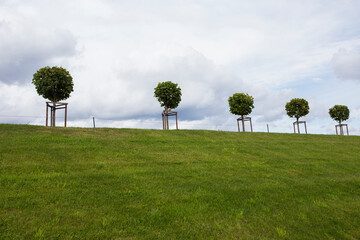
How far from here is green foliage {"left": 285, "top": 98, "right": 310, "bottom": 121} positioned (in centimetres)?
3628

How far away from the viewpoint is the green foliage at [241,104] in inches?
1249

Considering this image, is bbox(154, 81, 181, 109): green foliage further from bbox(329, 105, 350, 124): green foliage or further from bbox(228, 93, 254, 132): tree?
bbox(329, 105, 350, 124): green foliage

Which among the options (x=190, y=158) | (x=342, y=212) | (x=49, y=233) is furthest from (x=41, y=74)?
(x=342, y=212)

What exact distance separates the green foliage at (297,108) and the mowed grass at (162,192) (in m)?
22.9

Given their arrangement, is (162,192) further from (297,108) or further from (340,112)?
(340,112)

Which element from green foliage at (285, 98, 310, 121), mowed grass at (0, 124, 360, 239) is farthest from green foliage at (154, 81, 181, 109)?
green foliage at (285, 98, 310, 121)

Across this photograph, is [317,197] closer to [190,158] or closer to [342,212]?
[342,212]

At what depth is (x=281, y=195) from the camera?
28.6 feet

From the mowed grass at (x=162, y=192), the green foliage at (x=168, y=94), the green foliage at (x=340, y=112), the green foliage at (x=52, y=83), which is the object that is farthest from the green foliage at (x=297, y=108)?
→ the green foliage at (x=52, y=83)

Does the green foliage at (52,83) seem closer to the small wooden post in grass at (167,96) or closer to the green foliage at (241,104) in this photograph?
the small wooden post in grass at (167,96)

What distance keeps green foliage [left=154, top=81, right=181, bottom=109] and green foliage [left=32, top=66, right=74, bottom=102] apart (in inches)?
373

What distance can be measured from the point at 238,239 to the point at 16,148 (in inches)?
450

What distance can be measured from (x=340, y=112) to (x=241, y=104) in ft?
70.7

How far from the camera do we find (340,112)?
4059 cm
